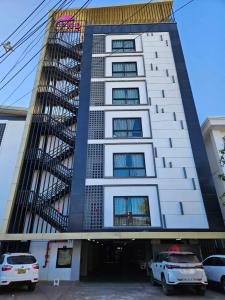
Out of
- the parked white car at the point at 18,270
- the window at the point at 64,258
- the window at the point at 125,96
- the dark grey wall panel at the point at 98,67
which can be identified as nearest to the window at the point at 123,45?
the dark grey wall panel at the point at 98,67

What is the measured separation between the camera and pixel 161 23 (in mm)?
24766

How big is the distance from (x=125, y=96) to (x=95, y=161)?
681 centimetres

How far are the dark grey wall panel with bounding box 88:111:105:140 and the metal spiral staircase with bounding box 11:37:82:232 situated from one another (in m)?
1.63

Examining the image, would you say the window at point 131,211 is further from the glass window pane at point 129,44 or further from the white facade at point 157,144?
the glass window pane at point 129,44

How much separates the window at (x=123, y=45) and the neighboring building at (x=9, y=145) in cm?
1086

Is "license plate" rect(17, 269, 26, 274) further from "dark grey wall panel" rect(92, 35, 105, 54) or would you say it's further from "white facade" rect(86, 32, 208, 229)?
"dark grey wall panel" rect(92, 35, 105, 54)

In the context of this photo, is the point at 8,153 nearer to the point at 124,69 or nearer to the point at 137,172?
the point at 137,172

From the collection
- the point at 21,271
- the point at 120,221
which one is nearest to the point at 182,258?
the point at 120,221

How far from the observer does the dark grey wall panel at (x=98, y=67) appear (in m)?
21.5

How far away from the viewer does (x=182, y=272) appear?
368 inches

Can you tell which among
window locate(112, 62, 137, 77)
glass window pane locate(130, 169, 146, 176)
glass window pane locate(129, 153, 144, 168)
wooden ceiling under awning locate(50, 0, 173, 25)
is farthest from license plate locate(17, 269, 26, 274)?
wooden ceiling under awning locate(50, 0, 173, 25)

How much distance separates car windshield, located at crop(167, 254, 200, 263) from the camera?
9.76 meters

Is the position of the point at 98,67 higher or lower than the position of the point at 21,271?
higher

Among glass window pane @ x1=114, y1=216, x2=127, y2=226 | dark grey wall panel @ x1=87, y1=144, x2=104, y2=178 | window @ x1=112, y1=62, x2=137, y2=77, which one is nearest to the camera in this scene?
glass window pane @ x1=114, y1=216, x2=127, y2=226
